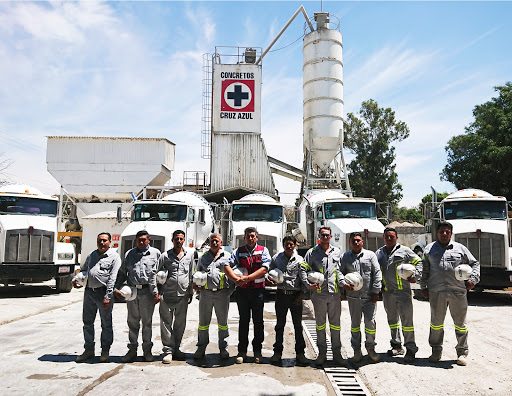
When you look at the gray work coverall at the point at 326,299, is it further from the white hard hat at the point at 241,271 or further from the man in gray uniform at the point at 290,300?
the white hard hat at the point at 241,271

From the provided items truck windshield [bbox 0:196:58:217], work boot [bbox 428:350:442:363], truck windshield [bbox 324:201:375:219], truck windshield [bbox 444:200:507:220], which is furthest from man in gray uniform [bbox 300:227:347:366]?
truck windshield [bbox 0:196:58:217]

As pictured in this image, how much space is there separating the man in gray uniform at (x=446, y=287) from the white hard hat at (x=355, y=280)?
1140 mm

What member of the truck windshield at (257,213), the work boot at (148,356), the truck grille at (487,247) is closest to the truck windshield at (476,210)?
the truck grille at (487,247)

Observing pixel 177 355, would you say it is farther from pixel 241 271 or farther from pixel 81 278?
→ pixel 81 278

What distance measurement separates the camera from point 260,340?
6.44 metres

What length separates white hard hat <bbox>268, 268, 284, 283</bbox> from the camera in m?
6.23

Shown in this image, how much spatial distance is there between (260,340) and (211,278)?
1.18m

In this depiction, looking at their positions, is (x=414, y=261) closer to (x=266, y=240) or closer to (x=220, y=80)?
(x=266, y=240)

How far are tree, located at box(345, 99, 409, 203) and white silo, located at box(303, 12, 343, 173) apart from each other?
1479cm

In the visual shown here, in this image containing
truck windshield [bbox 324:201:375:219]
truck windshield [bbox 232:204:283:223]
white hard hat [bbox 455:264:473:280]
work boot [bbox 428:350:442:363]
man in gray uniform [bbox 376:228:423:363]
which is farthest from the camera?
truck windshield [bbox 232:204:283:223]

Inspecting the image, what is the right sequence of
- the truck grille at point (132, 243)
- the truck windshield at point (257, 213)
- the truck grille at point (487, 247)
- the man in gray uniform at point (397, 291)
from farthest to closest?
1. the truck windshield at point (257, 213)
2. the truck grille at point (132, 243)
3. the truck grille at point (487, 247)
4. the man in gray uniform at point (397, 291)

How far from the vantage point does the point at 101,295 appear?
6.42m

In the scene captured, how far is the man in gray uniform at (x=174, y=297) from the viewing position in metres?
6.45

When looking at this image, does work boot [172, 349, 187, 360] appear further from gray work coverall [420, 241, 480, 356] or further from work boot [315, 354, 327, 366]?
gray work coverall [420, 241, 480, 356]
